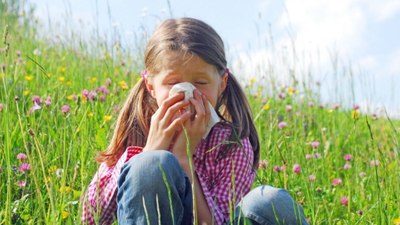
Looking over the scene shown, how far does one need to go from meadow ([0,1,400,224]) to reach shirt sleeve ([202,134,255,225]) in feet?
0.21

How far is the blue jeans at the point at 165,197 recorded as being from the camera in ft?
5.68

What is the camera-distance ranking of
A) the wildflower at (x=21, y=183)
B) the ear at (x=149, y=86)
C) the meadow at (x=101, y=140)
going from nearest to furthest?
the meadow at (x=101, y=140), the ear at (x=149, y=86), the wildflower at (x=21, y=183)

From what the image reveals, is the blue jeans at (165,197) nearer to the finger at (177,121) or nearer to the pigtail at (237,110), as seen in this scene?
the finger at (177,121)

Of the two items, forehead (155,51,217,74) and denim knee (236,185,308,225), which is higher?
forehead (155,51,217,74)

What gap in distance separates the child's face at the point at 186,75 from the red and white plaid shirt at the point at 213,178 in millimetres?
143

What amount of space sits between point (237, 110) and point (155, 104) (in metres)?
0.25

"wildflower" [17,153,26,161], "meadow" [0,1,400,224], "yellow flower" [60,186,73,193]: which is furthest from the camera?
"wildflower" [17,153,26,161]

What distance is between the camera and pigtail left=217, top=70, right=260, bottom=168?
2.21m

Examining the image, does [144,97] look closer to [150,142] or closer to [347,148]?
[150,142]

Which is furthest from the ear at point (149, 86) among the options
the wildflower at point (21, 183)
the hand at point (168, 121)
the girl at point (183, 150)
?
the wildflower at point (21, 183)

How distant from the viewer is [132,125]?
7.25ft

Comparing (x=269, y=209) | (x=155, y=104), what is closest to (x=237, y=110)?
(x=155, y=104)

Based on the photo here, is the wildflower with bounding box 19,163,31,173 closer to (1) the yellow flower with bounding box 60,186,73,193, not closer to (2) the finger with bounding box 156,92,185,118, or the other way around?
(1) the yellow flower with bounding box 60,186,73,193

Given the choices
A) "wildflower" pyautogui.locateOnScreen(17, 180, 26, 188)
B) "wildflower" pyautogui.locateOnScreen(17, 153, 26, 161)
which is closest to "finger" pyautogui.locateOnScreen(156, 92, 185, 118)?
"wildflower" pyautogui.locateOnScreen(17, 180, 26, 188)
